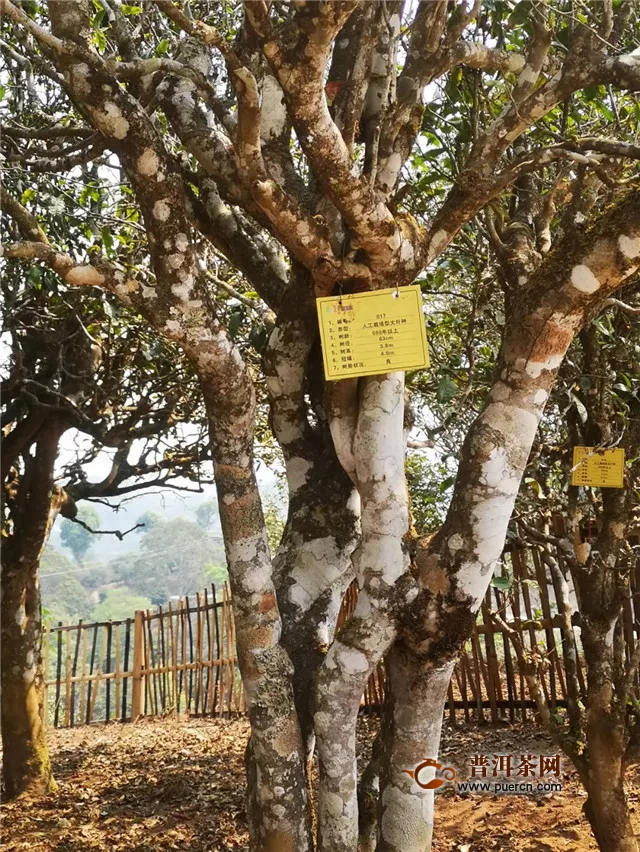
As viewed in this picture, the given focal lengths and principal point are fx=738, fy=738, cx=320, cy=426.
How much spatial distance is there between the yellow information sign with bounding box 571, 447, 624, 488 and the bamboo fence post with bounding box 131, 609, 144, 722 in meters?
8.22

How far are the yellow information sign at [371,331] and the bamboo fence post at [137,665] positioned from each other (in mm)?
8756

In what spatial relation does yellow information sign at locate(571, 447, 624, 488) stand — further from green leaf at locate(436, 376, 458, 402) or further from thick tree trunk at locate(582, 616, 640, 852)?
green leaf at locate(436, 376, 458, 402)

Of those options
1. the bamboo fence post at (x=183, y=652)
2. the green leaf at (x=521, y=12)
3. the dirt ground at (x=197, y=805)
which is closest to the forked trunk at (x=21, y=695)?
the dirt ground at (x=197, y=805)

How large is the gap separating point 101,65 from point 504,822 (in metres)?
4.17

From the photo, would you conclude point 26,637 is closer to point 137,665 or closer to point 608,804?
point 608,804

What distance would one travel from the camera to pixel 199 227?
3111 mm

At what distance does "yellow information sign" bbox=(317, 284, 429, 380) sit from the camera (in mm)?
2271

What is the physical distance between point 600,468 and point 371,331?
1.45 m

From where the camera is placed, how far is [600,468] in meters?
3.18

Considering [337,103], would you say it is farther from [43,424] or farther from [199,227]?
[43,424]

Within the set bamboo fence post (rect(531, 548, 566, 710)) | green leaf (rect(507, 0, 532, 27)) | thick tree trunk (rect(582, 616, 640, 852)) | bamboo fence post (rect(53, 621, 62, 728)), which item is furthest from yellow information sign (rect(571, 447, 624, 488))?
bamboo fence post (rect(53, 621, 62, 728))

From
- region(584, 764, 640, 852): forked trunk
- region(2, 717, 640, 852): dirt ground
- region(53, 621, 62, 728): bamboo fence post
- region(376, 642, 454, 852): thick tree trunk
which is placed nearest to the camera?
region(376, 642, 454, 852): thick tree trunk

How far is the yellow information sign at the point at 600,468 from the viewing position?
3172mm

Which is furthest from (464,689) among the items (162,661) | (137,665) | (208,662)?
(137,665)
